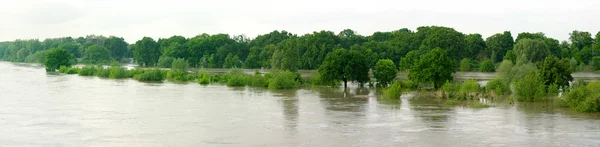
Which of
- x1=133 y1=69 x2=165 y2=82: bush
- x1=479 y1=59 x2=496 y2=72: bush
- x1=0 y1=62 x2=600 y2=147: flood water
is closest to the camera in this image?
x1=0 y1=62 x2=600 y2=147: flood water

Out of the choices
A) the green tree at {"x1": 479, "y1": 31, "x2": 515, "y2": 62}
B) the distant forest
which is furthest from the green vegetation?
the green tree at {"x1": 479, "y1": 31, "x2": 515, "y2": 62}

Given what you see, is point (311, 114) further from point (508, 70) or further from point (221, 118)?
point (508, 70)

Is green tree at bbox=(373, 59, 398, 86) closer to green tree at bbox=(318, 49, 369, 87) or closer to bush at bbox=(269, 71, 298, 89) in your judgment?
green tree at bbox=(318, 49, 369, 87)

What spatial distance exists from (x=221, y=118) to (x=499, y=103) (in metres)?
17.9

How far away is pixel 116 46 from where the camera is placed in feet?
492

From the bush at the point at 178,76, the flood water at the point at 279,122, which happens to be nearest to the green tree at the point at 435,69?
the flood water at the point at 279,122

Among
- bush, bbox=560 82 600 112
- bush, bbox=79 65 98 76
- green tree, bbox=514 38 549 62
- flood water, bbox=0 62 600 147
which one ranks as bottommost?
flood water, bbox=0 62 600 147

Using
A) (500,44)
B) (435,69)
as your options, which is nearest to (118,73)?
(435,69)

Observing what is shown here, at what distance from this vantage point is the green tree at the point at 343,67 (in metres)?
50.3

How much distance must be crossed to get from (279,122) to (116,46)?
131m

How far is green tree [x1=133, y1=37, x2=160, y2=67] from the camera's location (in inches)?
4636

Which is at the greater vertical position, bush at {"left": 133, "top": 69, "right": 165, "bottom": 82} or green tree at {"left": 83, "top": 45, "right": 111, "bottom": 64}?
green tree at {"left": 83, "top": 45, "right": 111, "bottom": 64}

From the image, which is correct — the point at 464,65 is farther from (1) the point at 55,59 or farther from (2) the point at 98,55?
(2) the point at 98,55

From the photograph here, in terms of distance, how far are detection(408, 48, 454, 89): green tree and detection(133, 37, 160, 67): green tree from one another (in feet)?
267
